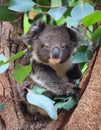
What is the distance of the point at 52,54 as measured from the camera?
2.25 metres

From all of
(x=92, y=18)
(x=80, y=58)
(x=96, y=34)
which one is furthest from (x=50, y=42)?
(x=92, y=18)

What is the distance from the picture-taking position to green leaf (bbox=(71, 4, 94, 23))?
154 cm

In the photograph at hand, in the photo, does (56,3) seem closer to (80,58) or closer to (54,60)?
(80,58)

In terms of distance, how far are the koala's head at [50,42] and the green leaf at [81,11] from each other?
2.31 feet

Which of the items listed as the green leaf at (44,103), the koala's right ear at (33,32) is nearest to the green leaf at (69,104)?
the green leaf at (44,103)

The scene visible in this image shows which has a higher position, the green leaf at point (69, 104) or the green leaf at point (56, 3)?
the green leaf at point (56, 3)

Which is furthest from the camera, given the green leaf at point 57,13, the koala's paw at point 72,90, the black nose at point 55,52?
the black nose at point 55,52

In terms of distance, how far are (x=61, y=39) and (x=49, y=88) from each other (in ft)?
1.11

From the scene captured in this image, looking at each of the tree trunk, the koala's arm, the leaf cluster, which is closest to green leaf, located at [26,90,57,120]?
the leaf cluster

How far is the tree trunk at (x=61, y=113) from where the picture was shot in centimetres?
163

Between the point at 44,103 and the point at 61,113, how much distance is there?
0.34 meters

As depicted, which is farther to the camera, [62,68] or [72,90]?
[62,68]

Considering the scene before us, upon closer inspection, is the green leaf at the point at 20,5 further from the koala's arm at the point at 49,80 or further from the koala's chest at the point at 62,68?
the koala's chest at the point at 62,68

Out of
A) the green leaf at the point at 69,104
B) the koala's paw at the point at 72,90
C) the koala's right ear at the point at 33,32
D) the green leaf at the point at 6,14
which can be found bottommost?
the koala's paw at the point at 72,90
